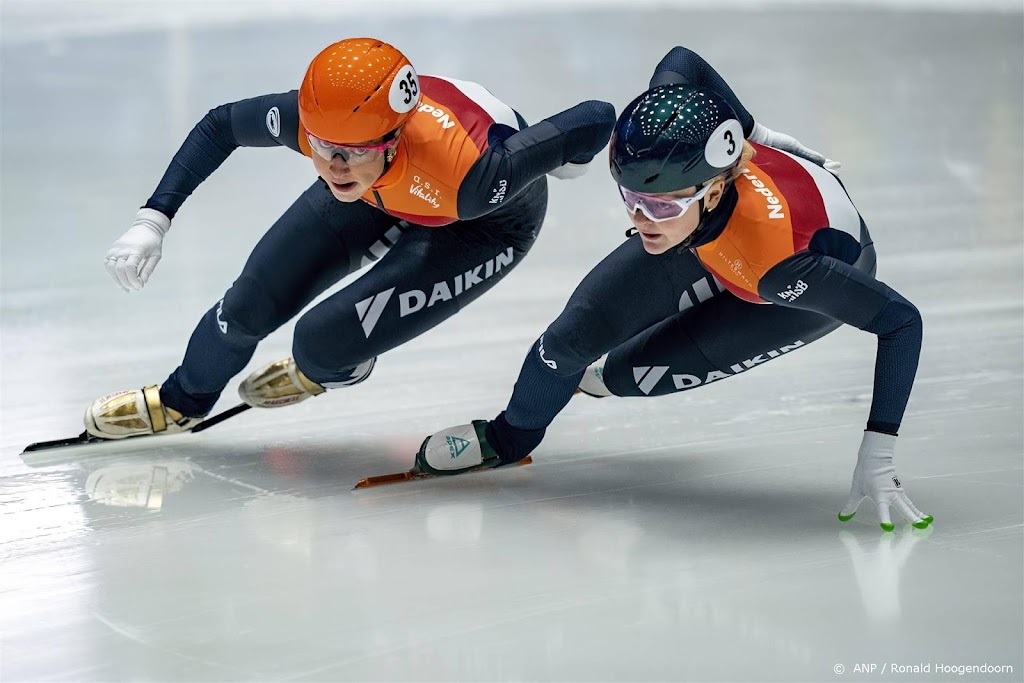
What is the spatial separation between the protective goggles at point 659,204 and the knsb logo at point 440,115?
2.32 feet

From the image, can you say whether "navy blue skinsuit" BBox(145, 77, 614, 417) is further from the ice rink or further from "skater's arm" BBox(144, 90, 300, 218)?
the ice rink

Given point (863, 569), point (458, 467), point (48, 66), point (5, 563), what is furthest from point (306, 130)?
point (48, 66)

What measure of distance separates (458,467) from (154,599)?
3.84ft

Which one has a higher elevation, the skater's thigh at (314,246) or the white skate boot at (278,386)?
the skater's thigh at (314,246)

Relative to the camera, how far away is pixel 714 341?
3709 mm

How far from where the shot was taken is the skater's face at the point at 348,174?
11.5ft

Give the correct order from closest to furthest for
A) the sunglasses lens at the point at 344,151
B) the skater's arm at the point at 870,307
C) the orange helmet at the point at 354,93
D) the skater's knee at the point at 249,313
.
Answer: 1. the skater's arm at the point at 870,307
2. the orange helmet at the point at 354,93
3. the sunglasses lens at the point at 344,151
4. the skater's knee at the point at 249,313

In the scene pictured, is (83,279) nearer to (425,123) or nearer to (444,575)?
(425,123)

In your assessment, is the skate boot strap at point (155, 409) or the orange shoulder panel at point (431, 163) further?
the skate boot strap at point (155, 409)

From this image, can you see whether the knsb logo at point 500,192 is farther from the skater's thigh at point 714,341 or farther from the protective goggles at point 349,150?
the skater's thigh at point 714,341

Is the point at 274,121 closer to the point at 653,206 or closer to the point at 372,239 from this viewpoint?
the point at 372,239

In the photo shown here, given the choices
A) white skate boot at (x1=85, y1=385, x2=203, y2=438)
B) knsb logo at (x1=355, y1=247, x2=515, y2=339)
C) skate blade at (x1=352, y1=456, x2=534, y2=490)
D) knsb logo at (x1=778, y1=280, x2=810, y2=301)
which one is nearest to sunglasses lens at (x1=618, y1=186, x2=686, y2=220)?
knsb logo at (x1=778, y1=280, x2=810, y2=301)

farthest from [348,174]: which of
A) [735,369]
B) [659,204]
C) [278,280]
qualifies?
[735,369]

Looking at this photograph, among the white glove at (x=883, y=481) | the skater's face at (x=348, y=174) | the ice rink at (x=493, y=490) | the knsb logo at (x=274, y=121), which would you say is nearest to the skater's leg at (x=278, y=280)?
the ice rink at (x=493, y=490)
